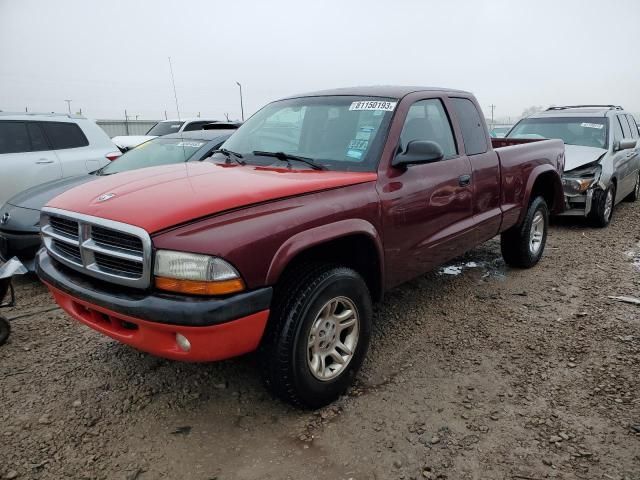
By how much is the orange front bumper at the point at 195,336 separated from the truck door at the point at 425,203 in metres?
1.11

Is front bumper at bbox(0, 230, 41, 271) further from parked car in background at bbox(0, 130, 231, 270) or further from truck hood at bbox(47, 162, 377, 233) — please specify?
truck hood at bbox(47, 162, 377, 233)

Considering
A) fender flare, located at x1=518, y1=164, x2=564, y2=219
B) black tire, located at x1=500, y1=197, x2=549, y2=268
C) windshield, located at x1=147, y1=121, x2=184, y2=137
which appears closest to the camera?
fender flare, located at x1=518, y1=164, x2=564, y2=219

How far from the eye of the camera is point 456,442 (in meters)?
2.51

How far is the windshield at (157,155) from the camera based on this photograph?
5.51 metres

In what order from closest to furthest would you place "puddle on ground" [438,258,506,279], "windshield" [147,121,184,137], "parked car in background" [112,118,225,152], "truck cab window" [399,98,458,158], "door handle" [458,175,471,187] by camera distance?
1. "truck cab window" [399,98,458,158]
2. "door handle" [458,175,471,187]
3. "puddle on ground" [438,258,506,279]
4. "parked car in background" [112,118,225,152]
5. "windshield" [147,121,184,137]

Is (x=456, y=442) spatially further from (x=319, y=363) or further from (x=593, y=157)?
(x=593, y=157)

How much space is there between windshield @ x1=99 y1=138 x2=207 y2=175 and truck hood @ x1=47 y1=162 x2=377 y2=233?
2.37m

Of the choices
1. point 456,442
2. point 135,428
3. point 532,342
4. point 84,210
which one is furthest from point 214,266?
point 532,342

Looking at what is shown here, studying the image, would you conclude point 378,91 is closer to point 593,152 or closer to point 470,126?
point 470,126

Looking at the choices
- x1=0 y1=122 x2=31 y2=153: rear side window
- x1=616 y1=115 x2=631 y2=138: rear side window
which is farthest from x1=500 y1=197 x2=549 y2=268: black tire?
x1=0 y1=122 x2=31 y2=153: rear side window

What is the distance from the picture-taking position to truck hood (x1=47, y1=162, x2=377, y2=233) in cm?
232

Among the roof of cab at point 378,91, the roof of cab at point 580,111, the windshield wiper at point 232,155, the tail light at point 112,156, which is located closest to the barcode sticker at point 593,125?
the roof of cab at point 580,111

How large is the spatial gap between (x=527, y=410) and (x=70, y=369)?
2885 mm

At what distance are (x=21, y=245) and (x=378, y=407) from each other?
3.76 m
